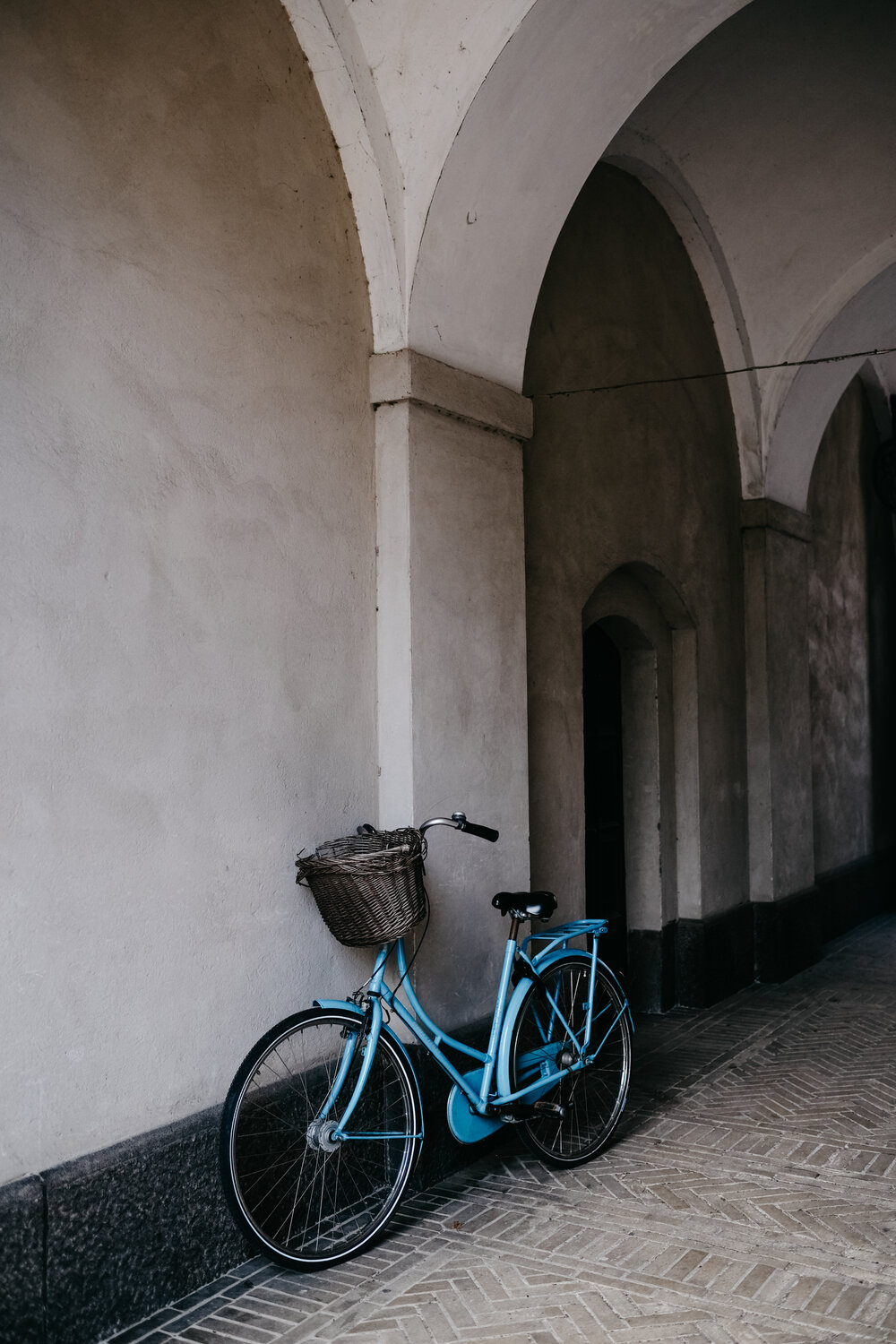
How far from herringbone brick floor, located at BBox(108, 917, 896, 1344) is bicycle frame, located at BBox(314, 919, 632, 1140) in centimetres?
46

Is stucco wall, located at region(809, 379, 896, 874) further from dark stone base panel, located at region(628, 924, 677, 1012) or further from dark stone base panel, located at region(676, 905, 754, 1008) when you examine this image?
dark stone base panel, located at region(628, 924, 677, 1012)

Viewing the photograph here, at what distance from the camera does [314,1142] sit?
443 centimetres

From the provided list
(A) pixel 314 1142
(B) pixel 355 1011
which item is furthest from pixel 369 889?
(A) pixel 314 1142

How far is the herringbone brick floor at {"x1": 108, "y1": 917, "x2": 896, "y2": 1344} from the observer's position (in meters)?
4.02

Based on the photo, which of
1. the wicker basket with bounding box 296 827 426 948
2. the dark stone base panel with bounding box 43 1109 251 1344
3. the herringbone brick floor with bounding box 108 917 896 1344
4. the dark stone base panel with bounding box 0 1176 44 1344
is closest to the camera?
the dark stone base panel with bounding box 0 1176 44 1344

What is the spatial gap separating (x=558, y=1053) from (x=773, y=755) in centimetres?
516

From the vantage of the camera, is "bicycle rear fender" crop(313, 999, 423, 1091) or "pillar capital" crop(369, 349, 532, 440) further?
"pillar capital" crop(369, 349, 532, 440)

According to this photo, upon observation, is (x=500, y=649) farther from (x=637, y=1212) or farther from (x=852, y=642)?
(x=852, y=642)

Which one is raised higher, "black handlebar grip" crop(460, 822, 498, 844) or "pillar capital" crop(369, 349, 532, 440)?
"pillar capital" crop(369, 349, 532, 440)

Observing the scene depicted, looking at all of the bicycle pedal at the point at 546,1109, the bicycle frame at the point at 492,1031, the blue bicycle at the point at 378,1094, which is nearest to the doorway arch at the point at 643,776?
the blue bicycle at the point at 378,1094

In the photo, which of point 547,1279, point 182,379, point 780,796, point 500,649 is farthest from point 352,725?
point 780,796

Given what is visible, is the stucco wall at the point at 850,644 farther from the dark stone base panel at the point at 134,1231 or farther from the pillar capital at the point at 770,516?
the dark stone base panel at the point at 134,1231

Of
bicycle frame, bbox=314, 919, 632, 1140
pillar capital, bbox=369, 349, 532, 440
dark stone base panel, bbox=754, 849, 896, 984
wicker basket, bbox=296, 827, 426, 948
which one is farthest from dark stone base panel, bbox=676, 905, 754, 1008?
wicker basket, bbox=296, 827, 426, 948

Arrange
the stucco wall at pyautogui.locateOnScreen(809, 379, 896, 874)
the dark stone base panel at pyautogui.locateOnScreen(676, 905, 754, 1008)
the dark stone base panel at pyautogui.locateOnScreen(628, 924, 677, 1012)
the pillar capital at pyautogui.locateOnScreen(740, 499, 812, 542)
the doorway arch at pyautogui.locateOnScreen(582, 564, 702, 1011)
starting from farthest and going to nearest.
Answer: the stucco wall at pyautogui.locateOnScreen(809, 379, 896, 874) < the pillar capital at pyautogui.locateOnScreen(740, 499, 812, 542) < the dark stone base panel at pyautogui.locateOnScreen(676, 905, 754, 1008) < the dark stone base panel at pyautogui.locateOnScreen(628, 924, 677, 1012) < the doorway arch at pyautogui.locateOnScreen(582, 564, 702, 1011)
